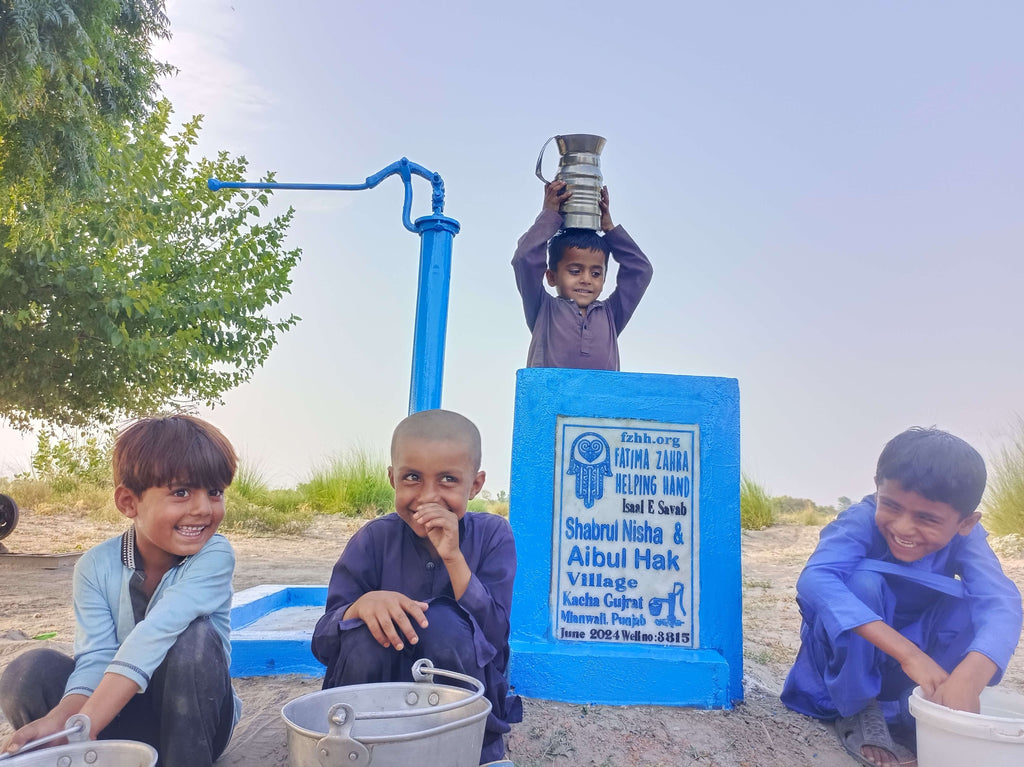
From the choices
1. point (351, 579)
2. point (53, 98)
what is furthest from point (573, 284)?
point (53, 98)

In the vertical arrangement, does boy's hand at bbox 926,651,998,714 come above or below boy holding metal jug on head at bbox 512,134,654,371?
below

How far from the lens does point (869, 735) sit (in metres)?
2.60

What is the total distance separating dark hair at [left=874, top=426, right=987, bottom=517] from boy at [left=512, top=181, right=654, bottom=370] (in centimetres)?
157

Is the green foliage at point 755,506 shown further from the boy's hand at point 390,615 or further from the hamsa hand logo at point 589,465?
the boy's hand at point 390,615

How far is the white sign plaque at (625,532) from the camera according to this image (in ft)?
10.4

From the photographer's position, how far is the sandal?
100 inches

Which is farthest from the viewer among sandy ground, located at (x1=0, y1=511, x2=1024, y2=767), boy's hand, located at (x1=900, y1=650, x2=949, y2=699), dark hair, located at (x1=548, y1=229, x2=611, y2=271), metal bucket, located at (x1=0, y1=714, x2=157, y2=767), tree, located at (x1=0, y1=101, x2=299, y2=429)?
tree, located at (x1=0, y1=101, x2=299, y2=429)

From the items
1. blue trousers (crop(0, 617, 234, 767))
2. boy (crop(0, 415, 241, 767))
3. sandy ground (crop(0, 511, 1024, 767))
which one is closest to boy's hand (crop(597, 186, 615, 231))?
sandy ground (crop(0, 511, 1024, 767))

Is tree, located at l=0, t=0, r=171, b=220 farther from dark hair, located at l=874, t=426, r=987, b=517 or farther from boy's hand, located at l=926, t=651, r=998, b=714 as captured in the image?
boy's hand, located at l=926, t=651, r=998, b=714

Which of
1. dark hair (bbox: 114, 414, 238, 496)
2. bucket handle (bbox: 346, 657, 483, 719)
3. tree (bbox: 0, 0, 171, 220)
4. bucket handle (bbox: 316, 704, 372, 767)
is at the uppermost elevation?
tree (bbox: 0, 0, 171, 220)

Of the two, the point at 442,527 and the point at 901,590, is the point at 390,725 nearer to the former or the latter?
the point at 442,527

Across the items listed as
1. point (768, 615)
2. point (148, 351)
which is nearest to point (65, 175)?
point (148, 351)

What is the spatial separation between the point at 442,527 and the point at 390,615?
26 centimetres

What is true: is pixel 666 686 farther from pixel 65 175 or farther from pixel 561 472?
pixel 65 175
